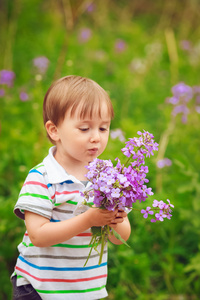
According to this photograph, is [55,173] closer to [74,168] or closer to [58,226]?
[74,168]

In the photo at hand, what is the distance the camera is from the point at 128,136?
10.6ft

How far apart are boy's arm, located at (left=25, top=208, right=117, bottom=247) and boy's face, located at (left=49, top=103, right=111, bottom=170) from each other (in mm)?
256

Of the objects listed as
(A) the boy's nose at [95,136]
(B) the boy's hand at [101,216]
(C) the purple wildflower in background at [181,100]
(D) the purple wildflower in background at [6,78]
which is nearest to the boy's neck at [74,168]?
(A) the boy's nose at [95,136]

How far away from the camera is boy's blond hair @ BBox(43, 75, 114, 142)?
4.80 ft

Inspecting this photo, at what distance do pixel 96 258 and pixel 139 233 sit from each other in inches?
42.6

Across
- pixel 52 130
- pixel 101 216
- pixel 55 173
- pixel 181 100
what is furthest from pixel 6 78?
pixel 101 216

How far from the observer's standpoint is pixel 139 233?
264 centimetres

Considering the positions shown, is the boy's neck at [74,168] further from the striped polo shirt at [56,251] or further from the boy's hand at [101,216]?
the boy's hand at [101,216]

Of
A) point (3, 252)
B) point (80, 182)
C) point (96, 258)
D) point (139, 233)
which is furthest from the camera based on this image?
point (139, 233)

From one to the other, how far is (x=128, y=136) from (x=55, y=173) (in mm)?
1781

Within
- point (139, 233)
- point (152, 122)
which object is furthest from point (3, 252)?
point (152, 122)

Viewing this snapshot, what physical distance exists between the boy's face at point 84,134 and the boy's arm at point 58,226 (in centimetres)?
26

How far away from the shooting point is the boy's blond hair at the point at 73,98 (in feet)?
4.80

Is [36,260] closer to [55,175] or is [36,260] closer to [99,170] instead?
[55,175]
